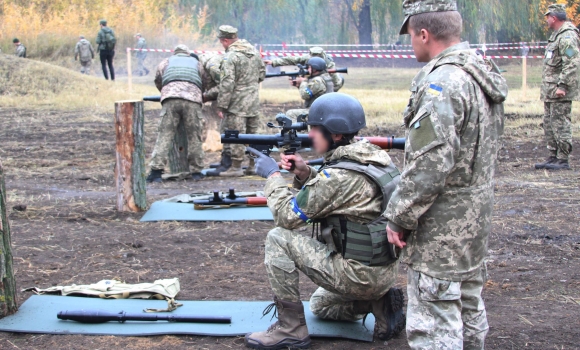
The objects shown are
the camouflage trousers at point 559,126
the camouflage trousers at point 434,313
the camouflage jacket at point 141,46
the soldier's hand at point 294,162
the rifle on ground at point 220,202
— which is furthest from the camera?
the camouflage jacket at point 141,46

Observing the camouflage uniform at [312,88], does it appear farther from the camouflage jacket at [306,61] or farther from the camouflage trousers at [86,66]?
the camouflage trousers at [86,66]

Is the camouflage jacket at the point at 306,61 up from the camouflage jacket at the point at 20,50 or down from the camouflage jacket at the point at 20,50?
down

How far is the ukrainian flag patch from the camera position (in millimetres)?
3105

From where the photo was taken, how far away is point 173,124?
32.2 ft

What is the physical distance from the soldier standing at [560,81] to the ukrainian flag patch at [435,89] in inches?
286

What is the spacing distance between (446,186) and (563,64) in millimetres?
7356

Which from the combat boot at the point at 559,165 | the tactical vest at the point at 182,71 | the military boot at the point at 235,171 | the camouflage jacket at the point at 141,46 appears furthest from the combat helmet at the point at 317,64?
the camouflage jacket at the point at 141,46

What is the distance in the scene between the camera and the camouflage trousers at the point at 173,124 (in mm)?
9680

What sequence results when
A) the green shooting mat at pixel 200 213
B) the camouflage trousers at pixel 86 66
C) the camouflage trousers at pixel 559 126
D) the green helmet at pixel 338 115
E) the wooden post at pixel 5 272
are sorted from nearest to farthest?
the green helmet at pixel 338 115, the wooden post at pixel 5 272, the green shooting mat at pixel 200 213, the camouflage trousers at pixel 559 126, the camouflage trousers at pixel 86 66

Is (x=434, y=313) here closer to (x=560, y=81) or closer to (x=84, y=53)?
(x=560, y=81)

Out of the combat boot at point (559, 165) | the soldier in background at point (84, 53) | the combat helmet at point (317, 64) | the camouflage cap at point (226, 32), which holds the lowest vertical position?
the combat boot at point (559, 165)

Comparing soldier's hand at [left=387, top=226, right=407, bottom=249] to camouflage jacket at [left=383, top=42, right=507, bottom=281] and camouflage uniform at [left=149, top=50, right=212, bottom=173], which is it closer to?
camouflage jacket at [left=383, top=42, right=507, bottom=281]

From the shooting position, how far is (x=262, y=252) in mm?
6328

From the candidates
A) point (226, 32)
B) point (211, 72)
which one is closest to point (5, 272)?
point (211, 72)
